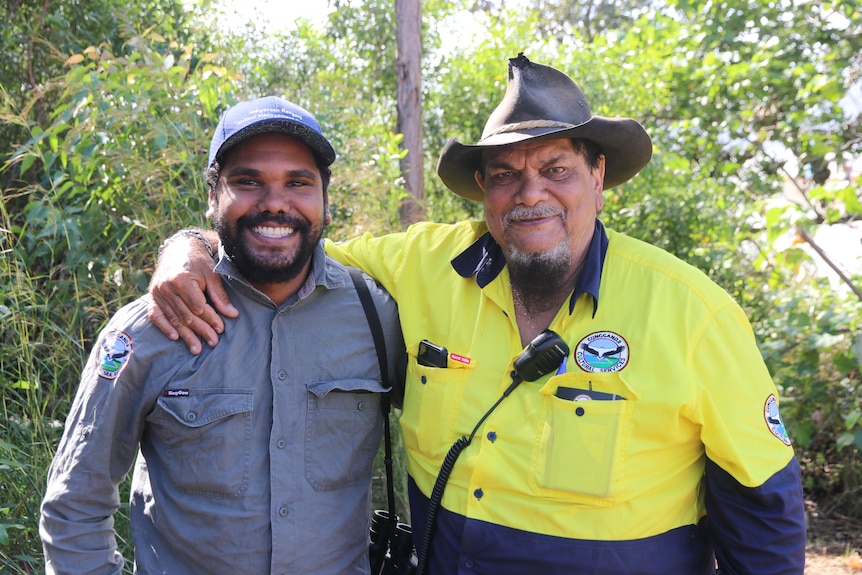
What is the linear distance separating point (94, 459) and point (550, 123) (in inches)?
71.5

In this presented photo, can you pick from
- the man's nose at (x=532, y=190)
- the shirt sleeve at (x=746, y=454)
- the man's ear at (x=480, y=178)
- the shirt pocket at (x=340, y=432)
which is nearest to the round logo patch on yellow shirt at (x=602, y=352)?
the shirt sleeve at (x=746, y=454)

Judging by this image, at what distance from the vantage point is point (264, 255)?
250cm

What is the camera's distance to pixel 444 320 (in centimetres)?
281

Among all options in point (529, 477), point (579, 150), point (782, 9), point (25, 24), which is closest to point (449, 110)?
point (782, 9)

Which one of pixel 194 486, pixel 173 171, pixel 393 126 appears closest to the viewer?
pixel 194 486

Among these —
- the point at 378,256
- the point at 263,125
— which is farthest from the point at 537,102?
the point at 263,125

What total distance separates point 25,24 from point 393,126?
11.8 ft

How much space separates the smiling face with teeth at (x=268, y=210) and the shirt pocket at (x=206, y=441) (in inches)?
16.3

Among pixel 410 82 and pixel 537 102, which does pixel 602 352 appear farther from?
pixel 410 82

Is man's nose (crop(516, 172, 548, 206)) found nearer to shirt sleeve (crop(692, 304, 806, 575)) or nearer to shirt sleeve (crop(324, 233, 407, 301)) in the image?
shirt sleeve (crop(324, 233, 407, 301))

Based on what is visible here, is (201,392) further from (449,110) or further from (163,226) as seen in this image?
(449,110)

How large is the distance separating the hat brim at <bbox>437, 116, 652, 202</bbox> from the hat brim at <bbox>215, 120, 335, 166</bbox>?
0.59 meters

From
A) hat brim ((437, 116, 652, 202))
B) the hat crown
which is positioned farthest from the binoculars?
the hat crown

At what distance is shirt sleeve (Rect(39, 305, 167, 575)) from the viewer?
232cm
